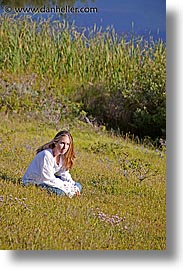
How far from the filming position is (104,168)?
2.97 meters

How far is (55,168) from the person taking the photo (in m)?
2.91

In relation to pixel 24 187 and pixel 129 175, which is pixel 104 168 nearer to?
pixel 129 175

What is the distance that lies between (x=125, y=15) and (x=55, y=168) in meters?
0.83

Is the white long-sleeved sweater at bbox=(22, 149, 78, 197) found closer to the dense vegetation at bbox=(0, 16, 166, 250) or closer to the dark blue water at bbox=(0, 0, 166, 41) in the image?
the dense vegetation at bbox=(0, 16, 166, 250)

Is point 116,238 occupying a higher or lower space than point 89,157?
lower

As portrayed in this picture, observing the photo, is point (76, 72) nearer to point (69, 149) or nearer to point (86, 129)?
point (86, 129)

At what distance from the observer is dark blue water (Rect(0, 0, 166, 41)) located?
291 centimetres

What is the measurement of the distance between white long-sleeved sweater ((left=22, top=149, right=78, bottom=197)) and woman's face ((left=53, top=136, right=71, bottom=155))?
4cm

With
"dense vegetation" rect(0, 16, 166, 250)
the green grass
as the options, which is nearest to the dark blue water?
"dense vegetation" rect(0, 16, 166, 250)

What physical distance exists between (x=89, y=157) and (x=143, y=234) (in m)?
0.46

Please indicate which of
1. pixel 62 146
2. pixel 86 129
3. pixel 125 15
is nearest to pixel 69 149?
pixel 62 146
